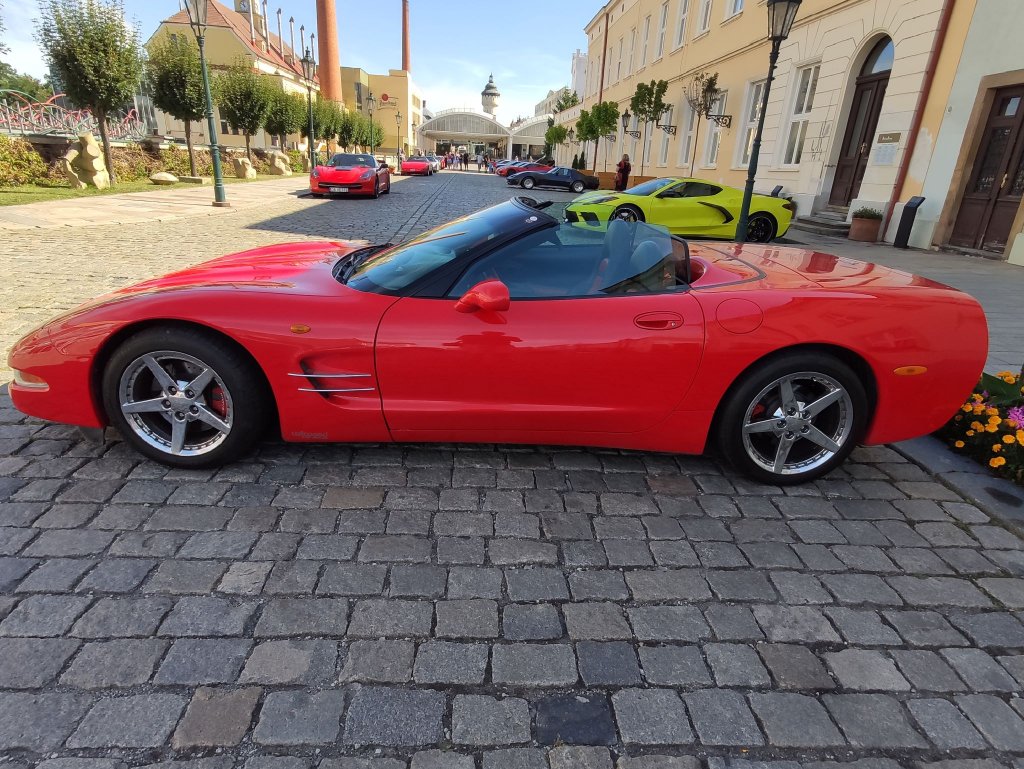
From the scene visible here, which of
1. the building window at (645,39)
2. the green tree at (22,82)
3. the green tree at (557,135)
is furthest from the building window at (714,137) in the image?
the green tree at (22,82)

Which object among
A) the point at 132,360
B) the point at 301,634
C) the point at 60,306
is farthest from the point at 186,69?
the point at 301,634

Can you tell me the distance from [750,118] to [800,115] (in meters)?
2.72

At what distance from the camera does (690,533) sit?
2541 mm

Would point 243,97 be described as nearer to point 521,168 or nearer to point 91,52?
point 91,52

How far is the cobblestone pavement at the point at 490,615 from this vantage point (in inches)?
63.3

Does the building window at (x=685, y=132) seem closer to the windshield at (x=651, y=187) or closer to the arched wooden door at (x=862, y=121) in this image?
the arched wooden door at (x=862, y=121)

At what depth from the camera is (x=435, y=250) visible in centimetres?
299

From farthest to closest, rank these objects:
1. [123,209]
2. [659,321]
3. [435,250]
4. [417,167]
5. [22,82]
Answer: [22,82]
[417,167]
[123,209]
[435,250]
[659,321]

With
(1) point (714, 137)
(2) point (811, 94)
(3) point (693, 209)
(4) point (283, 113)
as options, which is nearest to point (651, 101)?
(1) point (714, 137)

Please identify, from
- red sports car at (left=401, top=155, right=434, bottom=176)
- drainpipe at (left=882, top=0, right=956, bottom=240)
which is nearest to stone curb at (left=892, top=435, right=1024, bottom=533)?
drainpipe at (left=882, top=0, right=956, bottom=240)

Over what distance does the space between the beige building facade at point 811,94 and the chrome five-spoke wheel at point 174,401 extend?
14.3 metres

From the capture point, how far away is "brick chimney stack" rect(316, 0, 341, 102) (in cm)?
5678

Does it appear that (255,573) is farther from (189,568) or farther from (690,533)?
(690,533)

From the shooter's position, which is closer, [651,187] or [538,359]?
[538,359]
